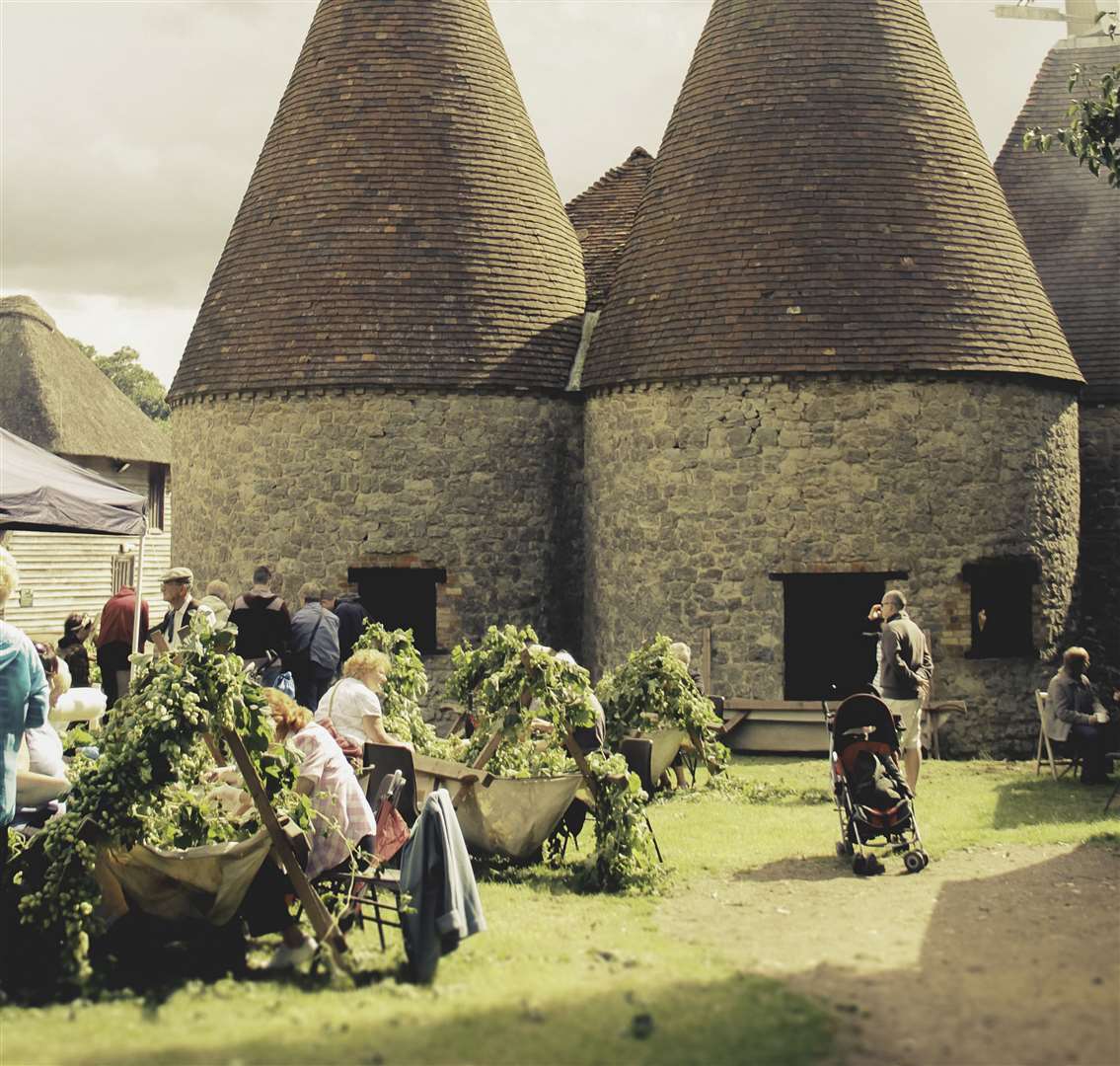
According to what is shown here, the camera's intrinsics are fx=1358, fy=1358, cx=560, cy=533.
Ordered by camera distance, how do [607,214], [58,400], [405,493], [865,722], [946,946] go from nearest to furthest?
[946,946]
[865,722]
[405,493]
[607,214]
[58,400]

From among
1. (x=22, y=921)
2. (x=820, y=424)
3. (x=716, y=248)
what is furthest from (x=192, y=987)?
(x=716, y=248)

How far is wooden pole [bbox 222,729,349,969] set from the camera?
6.44m

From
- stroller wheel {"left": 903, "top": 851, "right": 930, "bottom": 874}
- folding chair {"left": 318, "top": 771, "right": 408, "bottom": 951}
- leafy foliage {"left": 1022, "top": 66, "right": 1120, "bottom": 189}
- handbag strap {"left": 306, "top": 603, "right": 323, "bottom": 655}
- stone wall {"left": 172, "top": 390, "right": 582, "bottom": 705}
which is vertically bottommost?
stroller wheel {"left": 903, "top": 851, "right": 930, "bottom": 874}

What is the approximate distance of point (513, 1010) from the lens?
580 centimetres

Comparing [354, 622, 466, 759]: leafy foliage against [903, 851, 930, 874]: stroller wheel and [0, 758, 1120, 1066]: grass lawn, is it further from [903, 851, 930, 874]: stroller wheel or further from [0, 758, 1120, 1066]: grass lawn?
[903, 851, 930, 874]: stroller wheel

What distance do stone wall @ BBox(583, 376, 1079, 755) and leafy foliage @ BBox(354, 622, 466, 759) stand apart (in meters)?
4.61

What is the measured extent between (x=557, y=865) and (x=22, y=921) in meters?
3.68

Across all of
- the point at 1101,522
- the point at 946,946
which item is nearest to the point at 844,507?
the point at 1101,522

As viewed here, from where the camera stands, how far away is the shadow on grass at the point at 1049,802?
35.1 ft

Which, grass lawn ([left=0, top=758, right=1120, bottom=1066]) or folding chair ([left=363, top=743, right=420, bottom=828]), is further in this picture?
folding chair ([left=363, top=743, right=420, bottom=828])

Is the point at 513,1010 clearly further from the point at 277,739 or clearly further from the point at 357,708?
the point at 357,708

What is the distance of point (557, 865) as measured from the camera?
8945 millimetres

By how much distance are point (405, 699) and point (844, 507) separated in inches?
255

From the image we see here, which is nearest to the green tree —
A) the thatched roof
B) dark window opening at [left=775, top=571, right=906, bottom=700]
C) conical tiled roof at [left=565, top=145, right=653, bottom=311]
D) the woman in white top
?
the thatched roof
